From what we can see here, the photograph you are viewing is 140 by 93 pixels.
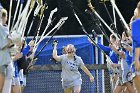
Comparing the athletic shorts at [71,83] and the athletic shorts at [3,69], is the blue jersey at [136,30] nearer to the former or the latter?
the athletic shorts at [3,69]

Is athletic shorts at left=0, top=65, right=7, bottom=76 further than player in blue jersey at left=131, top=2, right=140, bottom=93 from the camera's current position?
Yes

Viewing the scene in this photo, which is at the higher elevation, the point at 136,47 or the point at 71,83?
the point at 136,47

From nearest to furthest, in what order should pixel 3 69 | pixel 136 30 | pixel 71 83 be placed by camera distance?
pixel 136 30, pixel 3 69, pixel 71 83

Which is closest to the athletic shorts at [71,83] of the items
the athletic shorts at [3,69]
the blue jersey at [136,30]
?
the athletic shorts at [3,69]

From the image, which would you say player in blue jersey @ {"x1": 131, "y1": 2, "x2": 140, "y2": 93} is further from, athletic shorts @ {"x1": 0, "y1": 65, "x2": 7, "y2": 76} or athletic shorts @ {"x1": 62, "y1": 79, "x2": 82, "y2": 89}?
athletic shorts @ {"x1": 62, "y1": 79, "x2": 82, "y2": 89}

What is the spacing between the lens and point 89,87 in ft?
43.7

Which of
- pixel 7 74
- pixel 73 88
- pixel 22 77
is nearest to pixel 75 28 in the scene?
pixel 73 88

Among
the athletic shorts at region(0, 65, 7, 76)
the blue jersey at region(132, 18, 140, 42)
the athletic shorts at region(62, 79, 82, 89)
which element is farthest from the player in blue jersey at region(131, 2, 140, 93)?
the athletic shorts at region(62, 79, 82, 89)

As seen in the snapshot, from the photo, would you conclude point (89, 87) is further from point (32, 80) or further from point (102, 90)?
point (32, 80)

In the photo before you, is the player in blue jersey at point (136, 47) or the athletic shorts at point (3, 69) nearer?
the player in blue jersey at point (136, 47)

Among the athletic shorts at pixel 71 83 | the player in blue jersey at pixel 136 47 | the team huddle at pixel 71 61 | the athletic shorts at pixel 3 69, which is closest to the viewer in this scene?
the player in blue jersey at pixel 136 47

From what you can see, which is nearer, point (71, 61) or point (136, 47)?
point (136, 47)

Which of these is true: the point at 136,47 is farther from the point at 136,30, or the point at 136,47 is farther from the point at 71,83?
the point at 71,83

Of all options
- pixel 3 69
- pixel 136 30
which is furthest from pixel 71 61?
pixel 136 30
